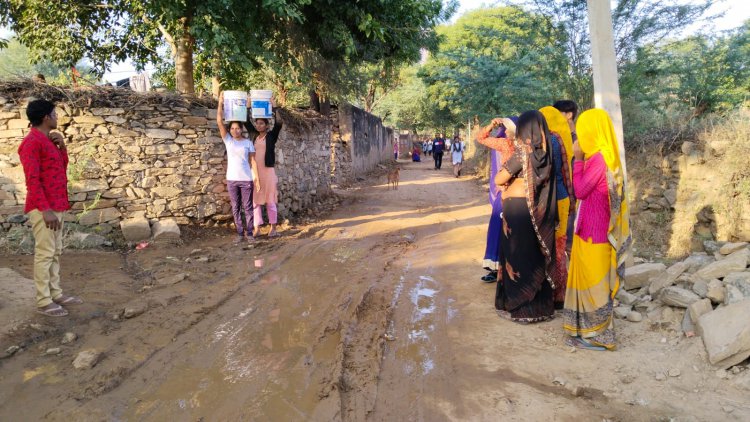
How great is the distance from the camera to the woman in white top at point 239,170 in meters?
6.52

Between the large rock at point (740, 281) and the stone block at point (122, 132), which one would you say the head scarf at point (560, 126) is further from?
the stone block at point (122, 132)

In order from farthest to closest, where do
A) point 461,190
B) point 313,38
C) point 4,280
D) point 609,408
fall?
point 461,190, point 313,38, point 4,280, point 609,408

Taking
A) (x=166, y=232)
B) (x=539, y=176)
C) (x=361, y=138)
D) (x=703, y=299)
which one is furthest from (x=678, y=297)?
(x=361, y=138)

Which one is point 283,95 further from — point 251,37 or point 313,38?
point 251,37

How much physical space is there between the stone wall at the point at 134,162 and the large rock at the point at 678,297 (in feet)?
19.4

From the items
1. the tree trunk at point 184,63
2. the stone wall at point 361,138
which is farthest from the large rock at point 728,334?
the stone wall at point 361,138

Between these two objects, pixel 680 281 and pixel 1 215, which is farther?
pixel 1 215

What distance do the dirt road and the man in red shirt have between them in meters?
0.24

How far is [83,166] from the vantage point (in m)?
6.18

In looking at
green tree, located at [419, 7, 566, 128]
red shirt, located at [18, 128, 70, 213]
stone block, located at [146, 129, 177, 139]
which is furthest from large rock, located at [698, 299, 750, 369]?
green tree, located at [419, 7, 566, 128]

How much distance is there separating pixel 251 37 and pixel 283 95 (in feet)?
16.6

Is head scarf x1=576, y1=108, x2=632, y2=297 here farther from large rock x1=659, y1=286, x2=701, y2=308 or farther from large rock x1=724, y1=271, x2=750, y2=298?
large rock x1=724, y1=271, x2=750, y2=298

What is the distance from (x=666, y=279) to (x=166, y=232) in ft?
19.6

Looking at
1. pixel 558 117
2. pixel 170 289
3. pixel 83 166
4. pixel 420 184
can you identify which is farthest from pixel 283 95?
pixel 558 117
